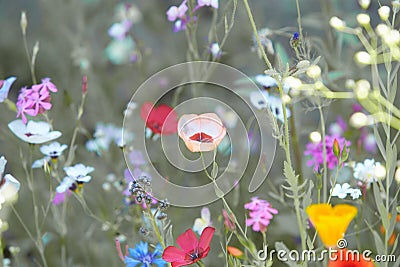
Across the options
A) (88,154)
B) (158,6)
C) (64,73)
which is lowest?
(88,154)

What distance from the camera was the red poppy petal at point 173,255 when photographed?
23.7 inches

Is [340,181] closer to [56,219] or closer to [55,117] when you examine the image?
[56,219]

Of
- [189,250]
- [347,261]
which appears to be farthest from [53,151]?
[347,261]

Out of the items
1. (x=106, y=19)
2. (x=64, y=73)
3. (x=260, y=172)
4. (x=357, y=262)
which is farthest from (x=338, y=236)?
(x=106, y=19)

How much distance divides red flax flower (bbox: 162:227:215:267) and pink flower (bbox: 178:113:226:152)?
8cm

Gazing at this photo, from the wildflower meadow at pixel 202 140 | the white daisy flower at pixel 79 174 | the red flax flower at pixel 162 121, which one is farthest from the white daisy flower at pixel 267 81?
the white daisy flower at pixel 79 174

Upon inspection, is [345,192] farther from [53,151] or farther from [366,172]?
[53,151]

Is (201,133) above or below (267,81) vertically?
below

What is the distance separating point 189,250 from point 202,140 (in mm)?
97

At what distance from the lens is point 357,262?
600mm

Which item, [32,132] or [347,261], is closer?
[347,261]

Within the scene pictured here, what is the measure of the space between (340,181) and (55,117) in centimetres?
59

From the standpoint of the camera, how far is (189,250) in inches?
24.5

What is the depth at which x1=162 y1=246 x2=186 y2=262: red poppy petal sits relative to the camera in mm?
602
